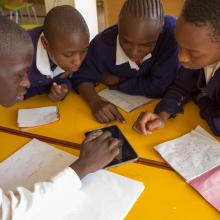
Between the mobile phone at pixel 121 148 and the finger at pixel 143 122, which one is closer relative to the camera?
the mobile phone at pixel 121 148

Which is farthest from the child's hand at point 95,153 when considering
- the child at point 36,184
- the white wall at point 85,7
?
the white wall at point 85,7

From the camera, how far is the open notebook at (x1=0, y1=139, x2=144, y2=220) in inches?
27.2

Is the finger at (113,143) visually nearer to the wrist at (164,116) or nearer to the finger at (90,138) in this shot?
the finger at (90,138)

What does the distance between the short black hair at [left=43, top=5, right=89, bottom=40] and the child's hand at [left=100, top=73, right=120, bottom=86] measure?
23cm

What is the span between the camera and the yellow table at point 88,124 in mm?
916

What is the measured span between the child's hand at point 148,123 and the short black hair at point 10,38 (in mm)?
414

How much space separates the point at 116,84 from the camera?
123 centimetres

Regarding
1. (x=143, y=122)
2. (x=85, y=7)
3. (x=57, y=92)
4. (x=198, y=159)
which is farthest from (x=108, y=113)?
(x=85, y=7)

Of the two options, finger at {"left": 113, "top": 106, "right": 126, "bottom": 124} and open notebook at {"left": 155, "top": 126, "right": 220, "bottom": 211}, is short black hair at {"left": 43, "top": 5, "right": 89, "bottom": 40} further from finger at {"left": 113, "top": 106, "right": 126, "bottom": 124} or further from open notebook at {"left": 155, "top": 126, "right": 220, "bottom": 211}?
open notebook at {"left": 155, "top": 126, "right": 220, "bottom": 211}

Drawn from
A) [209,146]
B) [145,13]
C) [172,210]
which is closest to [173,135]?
[209,146]

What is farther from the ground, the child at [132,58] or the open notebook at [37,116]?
the child at [132,58]

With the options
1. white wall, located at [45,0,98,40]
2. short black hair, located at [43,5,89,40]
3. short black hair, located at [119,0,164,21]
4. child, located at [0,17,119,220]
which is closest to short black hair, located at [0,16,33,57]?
child, located at [0,17,119,220]

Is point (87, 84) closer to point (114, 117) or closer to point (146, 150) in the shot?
point (114, 117)

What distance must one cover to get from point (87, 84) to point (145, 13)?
14.9 inches
